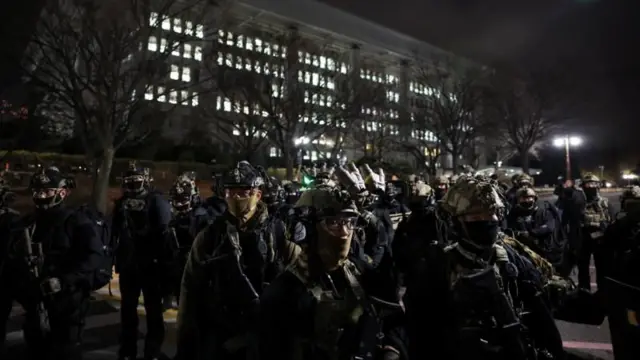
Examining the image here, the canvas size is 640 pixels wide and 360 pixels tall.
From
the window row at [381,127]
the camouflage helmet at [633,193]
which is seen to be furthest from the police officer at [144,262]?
the window row at [381,127]

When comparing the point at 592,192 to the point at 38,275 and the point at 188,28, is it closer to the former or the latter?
the point at 38,275

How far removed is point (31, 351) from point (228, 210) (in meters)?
2.36

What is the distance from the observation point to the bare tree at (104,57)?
15211 mm

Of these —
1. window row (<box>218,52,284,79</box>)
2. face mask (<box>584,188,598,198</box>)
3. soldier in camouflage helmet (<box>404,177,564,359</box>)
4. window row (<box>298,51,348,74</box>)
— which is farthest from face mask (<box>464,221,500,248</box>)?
window row (<box>298,51,348,74</box>)

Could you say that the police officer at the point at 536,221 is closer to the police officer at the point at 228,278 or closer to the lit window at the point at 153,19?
the police officer at the point at 228,278

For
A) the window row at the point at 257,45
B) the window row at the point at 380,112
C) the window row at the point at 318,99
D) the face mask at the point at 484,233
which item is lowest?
the face mask at the point at 484,233

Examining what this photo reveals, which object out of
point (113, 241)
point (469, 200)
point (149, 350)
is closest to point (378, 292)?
point (469, 200)

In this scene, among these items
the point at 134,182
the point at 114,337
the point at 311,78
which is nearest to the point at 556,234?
the point at 134,182

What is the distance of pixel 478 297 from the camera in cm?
249

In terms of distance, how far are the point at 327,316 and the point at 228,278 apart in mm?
1097

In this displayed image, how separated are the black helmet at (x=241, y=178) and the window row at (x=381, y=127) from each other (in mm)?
36766

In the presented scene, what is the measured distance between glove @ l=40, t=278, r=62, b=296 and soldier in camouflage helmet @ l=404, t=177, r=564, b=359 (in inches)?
117

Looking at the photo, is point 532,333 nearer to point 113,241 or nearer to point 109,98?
point 113,241

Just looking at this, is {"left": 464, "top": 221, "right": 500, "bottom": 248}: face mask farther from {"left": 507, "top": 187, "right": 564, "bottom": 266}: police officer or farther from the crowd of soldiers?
{"left": 507, "top": 187, "right": 564, "bottom": 266}: police officer
